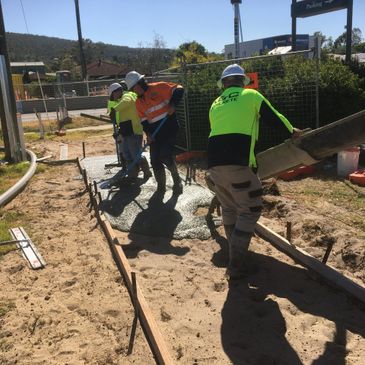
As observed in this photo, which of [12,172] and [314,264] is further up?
[314,264]

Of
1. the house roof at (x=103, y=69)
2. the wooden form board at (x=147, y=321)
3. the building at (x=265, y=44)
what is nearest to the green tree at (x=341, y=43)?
the building at (x=265, y=44)

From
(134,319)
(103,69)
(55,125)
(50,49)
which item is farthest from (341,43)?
(50,49)

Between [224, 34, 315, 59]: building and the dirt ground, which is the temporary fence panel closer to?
the dirt ground

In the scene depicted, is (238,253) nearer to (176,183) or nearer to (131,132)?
(176,183)

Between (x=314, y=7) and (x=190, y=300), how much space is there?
1091cm

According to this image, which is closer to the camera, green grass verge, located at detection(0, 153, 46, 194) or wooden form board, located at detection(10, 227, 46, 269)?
wooden form board, located at detection(10, 227, 46, 269)

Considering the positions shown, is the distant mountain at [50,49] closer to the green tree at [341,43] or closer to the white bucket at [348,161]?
the green tree at [341,43]

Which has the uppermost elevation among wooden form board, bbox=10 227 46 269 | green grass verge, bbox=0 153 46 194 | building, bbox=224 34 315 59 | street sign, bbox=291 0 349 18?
street sign, bbox=291 0 349 18

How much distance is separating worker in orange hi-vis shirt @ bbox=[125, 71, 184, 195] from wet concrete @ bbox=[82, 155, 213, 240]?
39cm

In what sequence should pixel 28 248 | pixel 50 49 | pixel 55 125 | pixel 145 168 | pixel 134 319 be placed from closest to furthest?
pixel 134 319
pixel 28 248
pixel 145 168
pixel 55 125
pixel 50 49

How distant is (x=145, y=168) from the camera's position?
8.16m

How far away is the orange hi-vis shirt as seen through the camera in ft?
22.2

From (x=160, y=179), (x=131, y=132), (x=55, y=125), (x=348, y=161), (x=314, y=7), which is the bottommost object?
(x=55, y=125)

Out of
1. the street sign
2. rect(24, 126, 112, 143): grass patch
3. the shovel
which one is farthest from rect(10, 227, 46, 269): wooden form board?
the street sign
